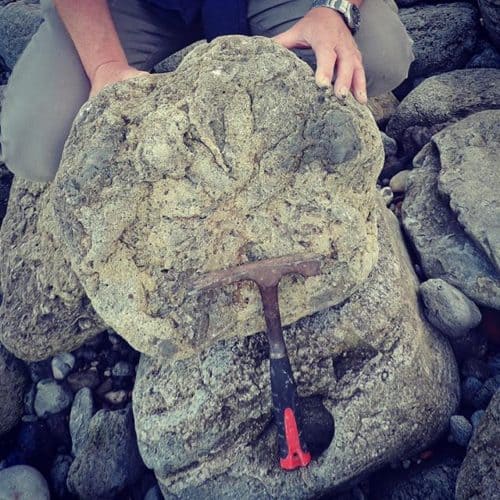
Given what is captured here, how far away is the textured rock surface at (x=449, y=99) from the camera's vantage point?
10.3 ft

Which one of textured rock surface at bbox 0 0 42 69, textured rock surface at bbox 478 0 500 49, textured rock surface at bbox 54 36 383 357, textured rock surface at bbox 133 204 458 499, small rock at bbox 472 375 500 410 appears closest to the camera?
textured rock surface at bbox 54 36 383 357

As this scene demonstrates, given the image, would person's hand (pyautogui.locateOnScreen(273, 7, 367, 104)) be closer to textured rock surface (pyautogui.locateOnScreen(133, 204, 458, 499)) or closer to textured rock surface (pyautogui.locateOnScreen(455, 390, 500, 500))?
textured rock surface (pyautogui.locateOnScreen(133, 204, 458, 499))

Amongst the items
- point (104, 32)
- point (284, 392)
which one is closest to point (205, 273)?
point (284, 392)

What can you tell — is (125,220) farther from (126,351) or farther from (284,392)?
(126,351)

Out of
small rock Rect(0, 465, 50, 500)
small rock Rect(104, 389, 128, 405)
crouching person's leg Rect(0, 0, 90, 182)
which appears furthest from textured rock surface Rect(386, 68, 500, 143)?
small rock Rect(0, 465, 50, 500)

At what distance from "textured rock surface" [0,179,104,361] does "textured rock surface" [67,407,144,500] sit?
42 cm

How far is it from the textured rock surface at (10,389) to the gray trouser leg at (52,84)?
0.93 meters

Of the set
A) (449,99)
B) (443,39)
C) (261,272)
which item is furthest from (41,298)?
(443,39)

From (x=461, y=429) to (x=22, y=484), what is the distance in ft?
6.07

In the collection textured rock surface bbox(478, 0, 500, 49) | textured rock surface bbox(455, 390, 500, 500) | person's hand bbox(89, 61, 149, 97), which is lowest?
textured rock surface bbox(455, 390, 500, 500)

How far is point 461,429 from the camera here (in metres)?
2.11

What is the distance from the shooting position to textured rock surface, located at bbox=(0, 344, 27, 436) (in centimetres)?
255

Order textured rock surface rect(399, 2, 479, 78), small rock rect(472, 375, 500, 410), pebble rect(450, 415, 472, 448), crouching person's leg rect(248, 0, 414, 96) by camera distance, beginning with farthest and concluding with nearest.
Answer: textured rock surface rect(399, 2, 479, 78), crouching person's leg rect(248, 0, 414, 96), small rock rect(472, 375, 500, 410), pebble rect(450, 415, 472, 448)

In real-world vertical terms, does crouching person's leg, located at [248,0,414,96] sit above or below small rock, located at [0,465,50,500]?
above
